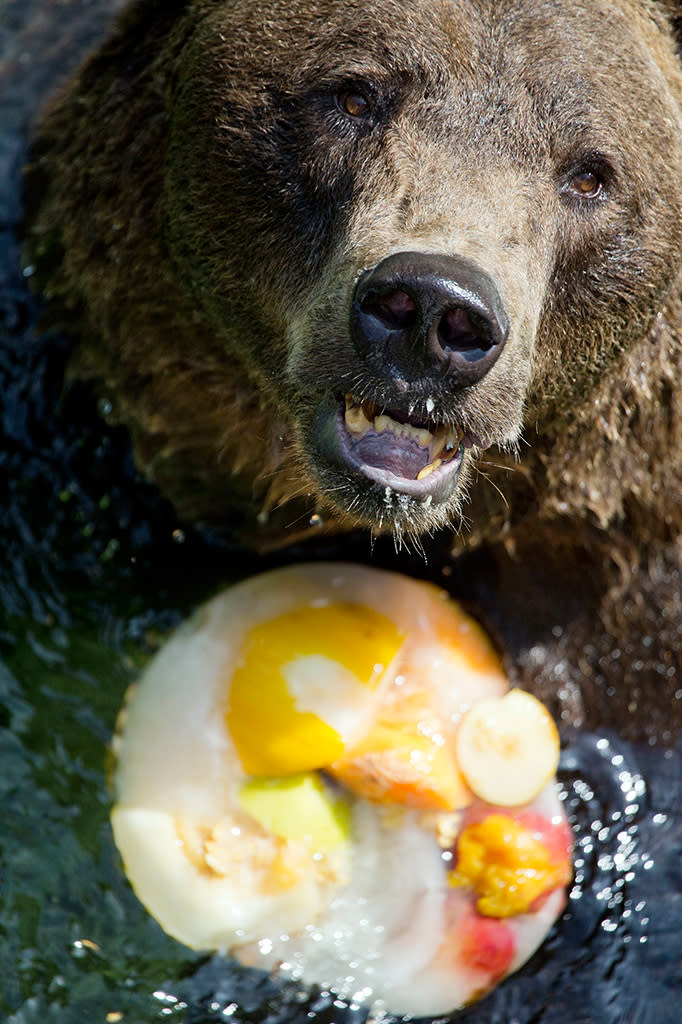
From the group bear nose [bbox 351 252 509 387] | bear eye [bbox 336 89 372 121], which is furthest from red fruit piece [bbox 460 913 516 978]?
bear eye [bbox 336 89 372 121]

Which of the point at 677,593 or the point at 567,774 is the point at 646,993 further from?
the point at 677,593

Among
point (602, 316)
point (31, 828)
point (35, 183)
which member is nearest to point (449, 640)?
point (602, 316)

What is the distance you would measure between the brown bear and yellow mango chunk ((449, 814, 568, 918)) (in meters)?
0.66

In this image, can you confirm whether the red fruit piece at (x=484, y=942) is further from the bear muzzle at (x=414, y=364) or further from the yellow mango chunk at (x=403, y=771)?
the bear muzzle at (x=414, y=364)

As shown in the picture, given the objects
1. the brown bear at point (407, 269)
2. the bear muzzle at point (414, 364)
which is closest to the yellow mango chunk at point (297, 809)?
the brown bear at point (407, 269)

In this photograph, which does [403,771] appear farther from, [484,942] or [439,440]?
[439,440]

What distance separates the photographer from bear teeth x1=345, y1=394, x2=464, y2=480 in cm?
311

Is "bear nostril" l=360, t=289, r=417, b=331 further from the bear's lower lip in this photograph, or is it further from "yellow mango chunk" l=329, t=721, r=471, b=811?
"yellow mango chunk" l=329, t=721, r=471, b=811

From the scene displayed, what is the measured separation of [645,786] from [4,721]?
2007 millimetres

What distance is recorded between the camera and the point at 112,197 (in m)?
3.77

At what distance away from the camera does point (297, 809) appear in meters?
3.58

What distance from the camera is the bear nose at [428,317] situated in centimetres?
273

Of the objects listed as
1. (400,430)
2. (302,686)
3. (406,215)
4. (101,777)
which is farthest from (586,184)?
(101,777)

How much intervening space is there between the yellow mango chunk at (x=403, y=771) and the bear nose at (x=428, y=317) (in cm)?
114
